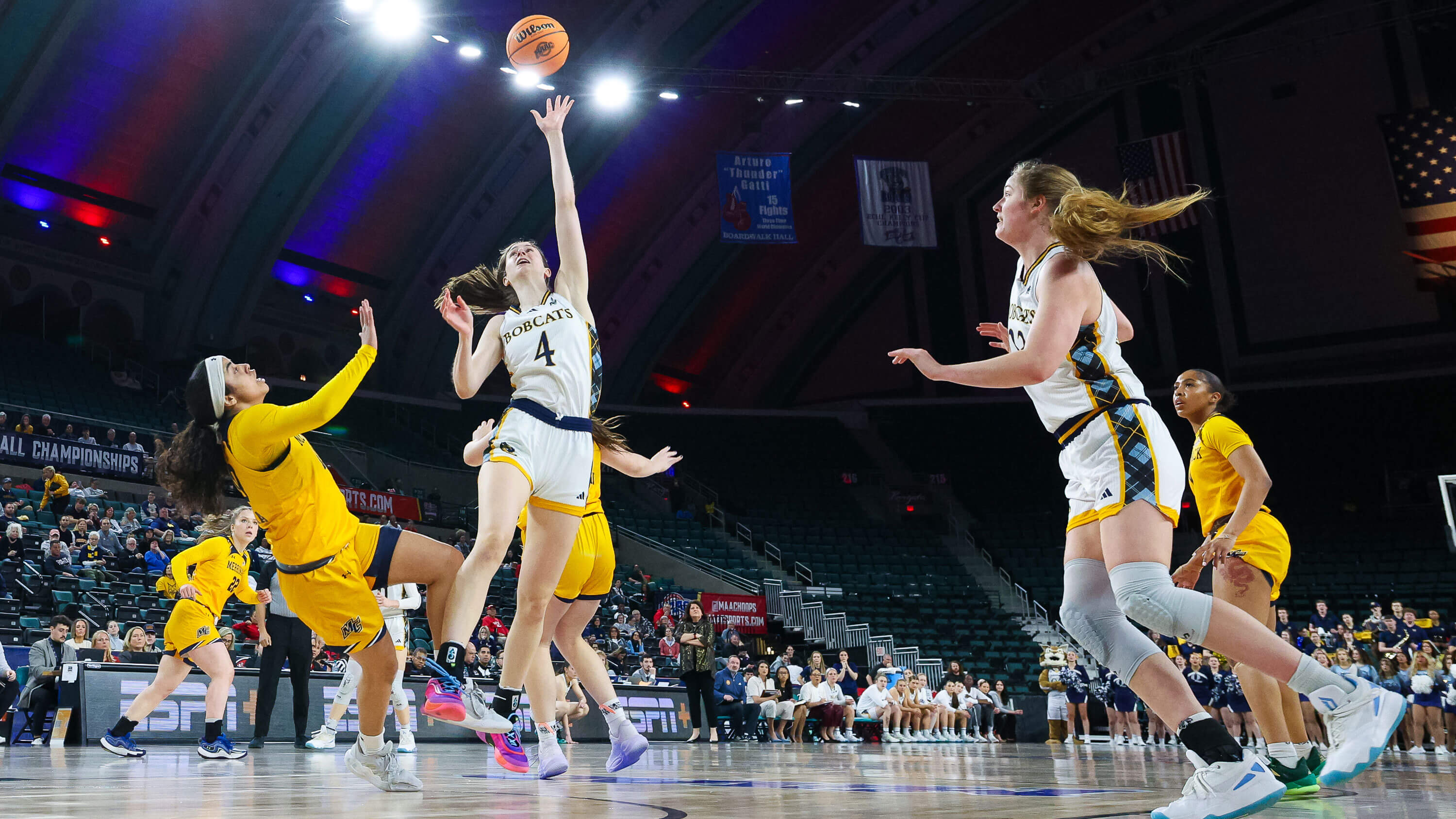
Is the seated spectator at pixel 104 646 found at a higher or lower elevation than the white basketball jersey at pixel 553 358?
lower

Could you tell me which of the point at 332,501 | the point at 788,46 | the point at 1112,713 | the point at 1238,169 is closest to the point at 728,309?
the point at 788,46

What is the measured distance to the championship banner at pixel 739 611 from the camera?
78.0 ft

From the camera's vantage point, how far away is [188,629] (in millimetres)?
8375

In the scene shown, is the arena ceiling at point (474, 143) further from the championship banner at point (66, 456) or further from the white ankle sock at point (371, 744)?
the white ankle sock at point (371, 744)

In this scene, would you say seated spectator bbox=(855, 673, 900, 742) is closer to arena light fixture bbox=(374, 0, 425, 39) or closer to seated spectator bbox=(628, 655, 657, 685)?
seated spectator bbox=(628, 655, 657, 685)

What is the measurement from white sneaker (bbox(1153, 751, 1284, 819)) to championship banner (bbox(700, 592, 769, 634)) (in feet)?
67.2

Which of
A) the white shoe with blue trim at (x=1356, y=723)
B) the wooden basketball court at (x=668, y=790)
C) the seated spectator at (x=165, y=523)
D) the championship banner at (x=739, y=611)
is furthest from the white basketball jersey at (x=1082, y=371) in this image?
the championship banner at (x=739, y=611)

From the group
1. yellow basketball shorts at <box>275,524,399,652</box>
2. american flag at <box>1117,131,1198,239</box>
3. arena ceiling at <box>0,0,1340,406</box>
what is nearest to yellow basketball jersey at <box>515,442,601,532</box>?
yellow basketball shorts at <box>275,524,399,652</box>

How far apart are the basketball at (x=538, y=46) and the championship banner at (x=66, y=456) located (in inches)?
569

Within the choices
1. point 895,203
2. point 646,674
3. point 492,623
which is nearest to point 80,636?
point 492,623

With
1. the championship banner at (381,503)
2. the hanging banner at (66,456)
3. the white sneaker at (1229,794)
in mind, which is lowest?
the white sneaker at (1229,794)

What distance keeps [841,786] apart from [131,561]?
1494 centimetres

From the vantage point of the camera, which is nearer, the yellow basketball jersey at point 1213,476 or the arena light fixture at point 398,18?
the yellow basketball jersey at point 1213,476

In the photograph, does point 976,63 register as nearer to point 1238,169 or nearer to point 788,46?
point 788,46
